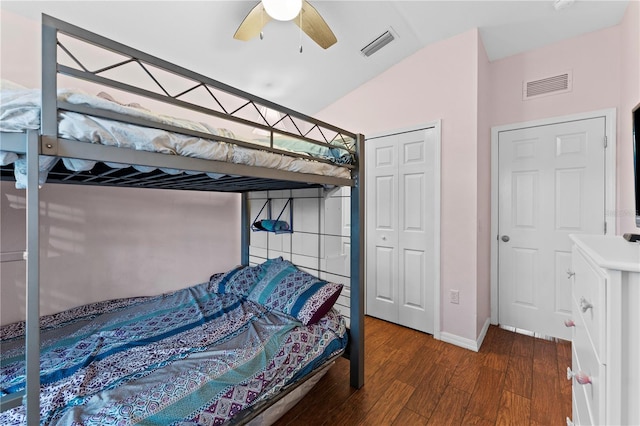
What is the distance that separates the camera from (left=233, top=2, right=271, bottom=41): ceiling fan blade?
1713 millimetres

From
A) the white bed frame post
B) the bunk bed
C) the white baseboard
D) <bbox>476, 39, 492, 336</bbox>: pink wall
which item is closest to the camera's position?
the bunk bed

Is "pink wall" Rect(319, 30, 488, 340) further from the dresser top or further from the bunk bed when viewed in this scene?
the dresser top

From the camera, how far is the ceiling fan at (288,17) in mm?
1607

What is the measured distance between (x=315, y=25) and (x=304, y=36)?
1.76ft

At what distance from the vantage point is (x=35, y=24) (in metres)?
1.77

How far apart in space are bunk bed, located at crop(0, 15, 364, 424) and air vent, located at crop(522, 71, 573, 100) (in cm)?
203

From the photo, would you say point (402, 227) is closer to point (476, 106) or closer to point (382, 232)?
point (382, 232)

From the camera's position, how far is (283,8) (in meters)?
1.62

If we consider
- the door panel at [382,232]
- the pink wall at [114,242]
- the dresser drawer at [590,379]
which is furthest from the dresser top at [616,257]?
the pink wall at [114,242]

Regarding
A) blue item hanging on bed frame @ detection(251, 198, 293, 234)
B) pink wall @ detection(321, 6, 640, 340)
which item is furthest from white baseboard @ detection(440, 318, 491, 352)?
blue item hanging on bed frame @ detection(251, 198, 293, 234)

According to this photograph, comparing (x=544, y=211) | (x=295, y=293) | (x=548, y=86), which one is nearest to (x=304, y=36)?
(x=295, y=293)

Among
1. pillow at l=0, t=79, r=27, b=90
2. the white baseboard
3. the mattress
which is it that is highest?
pillow at l=0, t=79, r=27, b=90

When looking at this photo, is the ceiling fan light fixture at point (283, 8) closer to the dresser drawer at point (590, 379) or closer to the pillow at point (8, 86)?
the pillow at point (8, 86)

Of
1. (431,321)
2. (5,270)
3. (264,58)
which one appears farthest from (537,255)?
(5,270)
